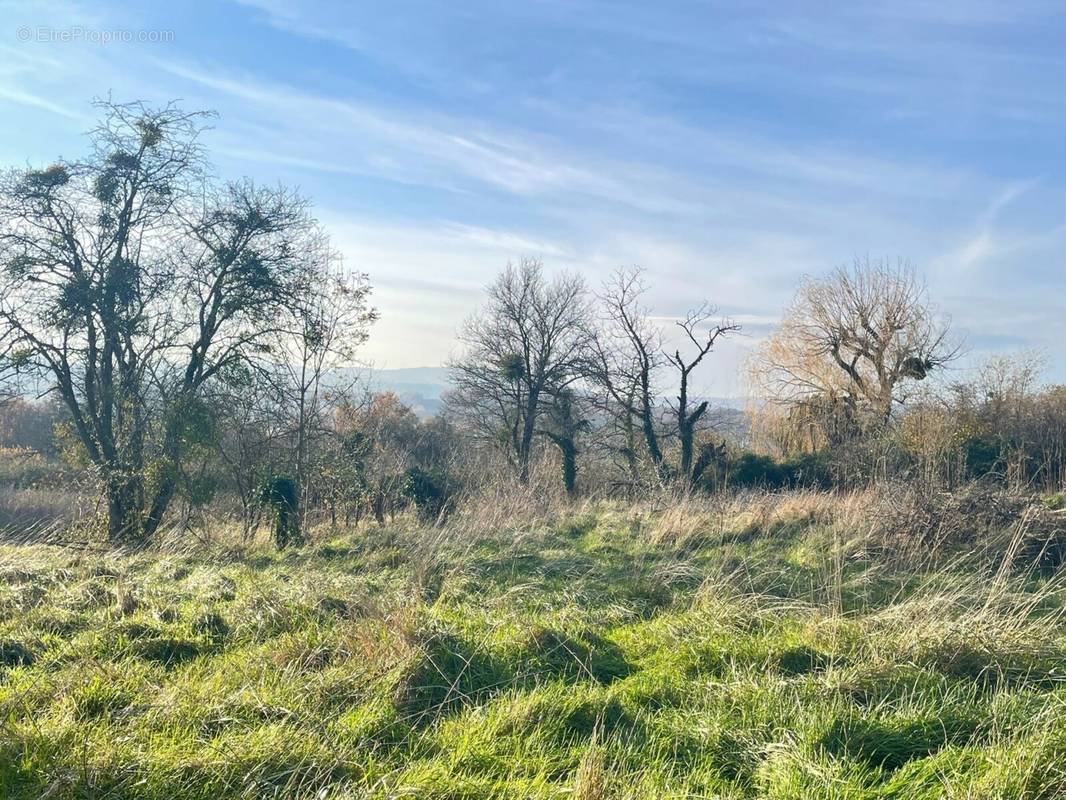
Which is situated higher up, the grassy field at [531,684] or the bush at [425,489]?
the bush at [425,489]

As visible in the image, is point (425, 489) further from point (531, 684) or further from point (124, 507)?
point (531, 684)

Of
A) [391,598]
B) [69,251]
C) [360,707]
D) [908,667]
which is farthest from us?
[69,251]

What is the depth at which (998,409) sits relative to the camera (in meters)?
21.7

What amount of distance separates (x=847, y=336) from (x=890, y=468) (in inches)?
638

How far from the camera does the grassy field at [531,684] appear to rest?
10.7ft

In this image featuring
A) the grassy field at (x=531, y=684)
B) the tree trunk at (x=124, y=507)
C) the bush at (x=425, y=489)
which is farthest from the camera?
the bush at (x=425, y=489)

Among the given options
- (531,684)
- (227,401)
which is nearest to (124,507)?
(227,401)

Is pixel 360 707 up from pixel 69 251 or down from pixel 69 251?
down

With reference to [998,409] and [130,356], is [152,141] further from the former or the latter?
[998,409]

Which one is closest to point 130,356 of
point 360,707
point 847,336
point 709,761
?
point 360,707

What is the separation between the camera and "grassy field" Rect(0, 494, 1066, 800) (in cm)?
325

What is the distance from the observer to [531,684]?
4.43 metres

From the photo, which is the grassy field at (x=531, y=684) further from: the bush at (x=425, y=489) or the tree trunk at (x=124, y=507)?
the bush at (x=425, y=489)

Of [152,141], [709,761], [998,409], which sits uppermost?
[152,141]
